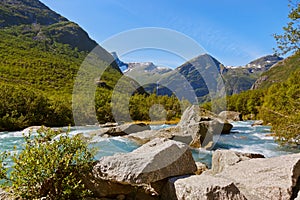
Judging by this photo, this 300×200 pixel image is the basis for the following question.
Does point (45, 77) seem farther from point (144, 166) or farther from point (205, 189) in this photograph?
point (205, 189)

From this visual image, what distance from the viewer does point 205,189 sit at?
4.56 meters

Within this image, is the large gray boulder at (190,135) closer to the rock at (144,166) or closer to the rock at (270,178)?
the rock at (144,166)

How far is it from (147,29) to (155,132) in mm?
7748

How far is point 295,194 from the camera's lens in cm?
472

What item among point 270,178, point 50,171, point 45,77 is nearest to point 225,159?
point 270,178

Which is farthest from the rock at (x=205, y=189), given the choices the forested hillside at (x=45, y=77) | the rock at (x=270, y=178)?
the forested hillside at (x=45, y=77)

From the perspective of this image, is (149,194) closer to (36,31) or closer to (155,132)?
(155,132)

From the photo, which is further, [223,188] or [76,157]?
[76,157]

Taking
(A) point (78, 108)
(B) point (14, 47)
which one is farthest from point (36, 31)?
(A) point (78, 108)

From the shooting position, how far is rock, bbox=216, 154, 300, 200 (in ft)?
15.5

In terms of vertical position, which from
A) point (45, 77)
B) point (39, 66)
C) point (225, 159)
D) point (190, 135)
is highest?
point (39, 66)

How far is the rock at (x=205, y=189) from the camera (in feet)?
14.9

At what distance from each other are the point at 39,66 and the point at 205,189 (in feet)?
305

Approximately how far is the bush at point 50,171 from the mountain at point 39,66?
9.29 metres
